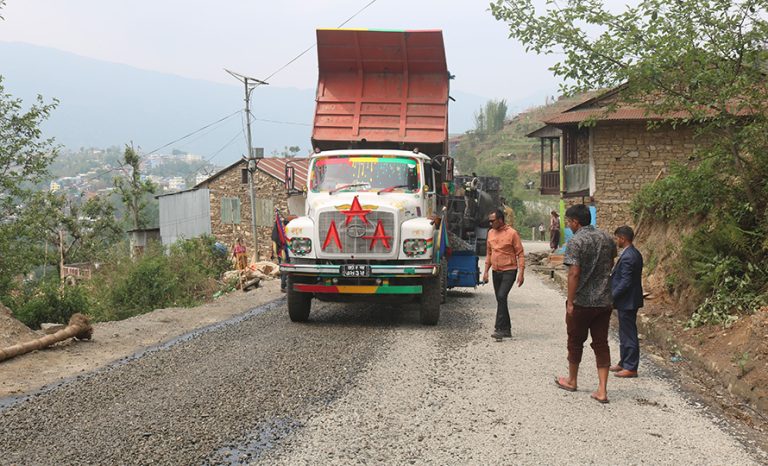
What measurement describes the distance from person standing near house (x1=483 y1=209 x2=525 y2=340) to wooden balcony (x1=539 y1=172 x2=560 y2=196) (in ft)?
76.8

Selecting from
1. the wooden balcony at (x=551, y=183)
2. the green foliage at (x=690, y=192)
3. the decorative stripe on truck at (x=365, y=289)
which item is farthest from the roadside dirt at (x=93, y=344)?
the wooden balcony at (x=551, y=183)

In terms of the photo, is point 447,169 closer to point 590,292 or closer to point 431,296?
point 431,296

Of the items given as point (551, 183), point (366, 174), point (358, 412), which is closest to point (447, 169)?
point (366, 174)

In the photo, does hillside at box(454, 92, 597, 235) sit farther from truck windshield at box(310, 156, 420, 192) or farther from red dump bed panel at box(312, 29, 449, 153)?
truck windshield at box(310, 156, 420, 192)

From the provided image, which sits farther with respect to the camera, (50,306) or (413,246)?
(50,306)

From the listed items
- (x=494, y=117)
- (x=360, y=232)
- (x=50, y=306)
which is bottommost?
(x=50, y=306)

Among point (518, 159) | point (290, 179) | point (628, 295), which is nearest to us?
point (628, 295)

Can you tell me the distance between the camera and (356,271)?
9.74m

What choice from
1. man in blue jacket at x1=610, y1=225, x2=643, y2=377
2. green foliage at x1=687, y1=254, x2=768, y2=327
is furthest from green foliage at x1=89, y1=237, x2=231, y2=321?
man in blue jacket at x1=610, y1=225, x2=643, y2=377

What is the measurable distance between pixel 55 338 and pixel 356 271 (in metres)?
3.92

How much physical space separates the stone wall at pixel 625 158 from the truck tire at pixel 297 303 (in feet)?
58.4

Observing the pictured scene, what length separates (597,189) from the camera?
26594 millimetres

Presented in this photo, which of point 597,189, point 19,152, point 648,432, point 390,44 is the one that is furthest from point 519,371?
point 597,189

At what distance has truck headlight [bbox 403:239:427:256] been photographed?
9.82 m
